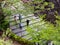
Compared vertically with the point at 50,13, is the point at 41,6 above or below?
above

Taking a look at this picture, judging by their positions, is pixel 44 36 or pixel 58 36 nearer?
pixel 58 36

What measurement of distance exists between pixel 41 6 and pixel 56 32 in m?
3.58

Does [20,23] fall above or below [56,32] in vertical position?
below

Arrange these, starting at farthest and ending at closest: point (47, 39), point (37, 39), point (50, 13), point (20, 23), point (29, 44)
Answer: point (50, 13), point (20, 23), point (29, 44), point (37, 39), point (47, 39)

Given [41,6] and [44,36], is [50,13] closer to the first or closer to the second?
[41,6]

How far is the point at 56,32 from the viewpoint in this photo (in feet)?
16.4

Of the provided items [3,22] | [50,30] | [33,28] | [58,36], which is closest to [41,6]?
[3,22]

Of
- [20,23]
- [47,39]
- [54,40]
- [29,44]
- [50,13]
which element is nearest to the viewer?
[54,40]

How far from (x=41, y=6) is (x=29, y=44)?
1.94m

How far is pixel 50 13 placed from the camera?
1031cm

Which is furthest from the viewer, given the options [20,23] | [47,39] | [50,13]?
[50,13]

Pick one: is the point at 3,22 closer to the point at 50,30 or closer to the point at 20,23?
the point at 20,23

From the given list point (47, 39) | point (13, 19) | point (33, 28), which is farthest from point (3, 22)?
point (47, 39)

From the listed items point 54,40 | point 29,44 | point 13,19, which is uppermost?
point 54,40
